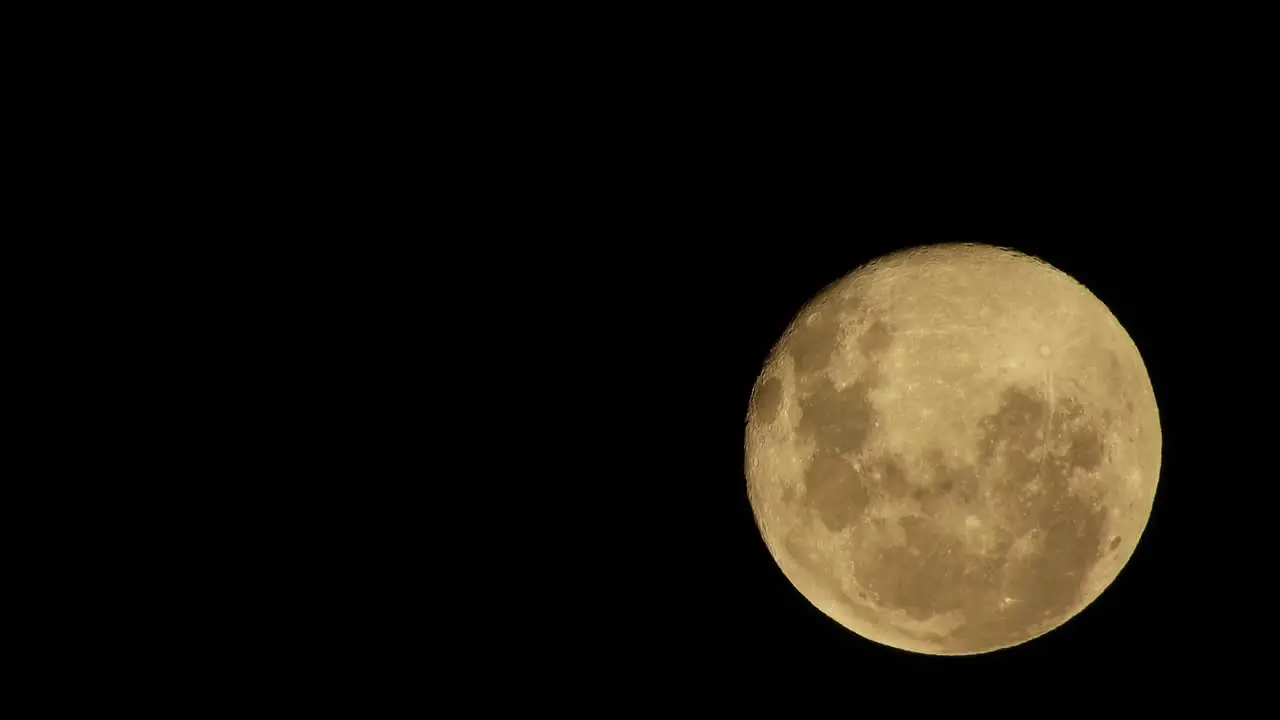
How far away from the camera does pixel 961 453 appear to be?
432 centimetres

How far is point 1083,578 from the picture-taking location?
15.1 ft

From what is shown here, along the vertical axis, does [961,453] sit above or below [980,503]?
above

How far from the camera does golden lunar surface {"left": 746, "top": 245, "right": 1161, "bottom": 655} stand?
14.3 ft

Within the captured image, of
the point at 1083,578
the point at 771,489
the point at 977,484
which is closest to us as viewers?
the point at 977,484

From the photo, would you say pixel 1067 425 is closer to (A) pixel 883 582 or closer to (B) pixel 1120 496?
(B) pixel 1120 496

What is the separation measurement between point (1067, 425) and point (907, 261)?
113cm

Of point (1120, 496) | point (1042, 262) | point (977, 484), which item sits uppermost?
point (1042, 262)

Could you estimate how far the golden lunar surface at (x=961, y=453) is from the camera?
4.36 m

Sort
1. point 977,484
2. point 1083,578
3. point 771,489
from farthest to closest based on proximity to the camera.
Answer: point 771,489 < point 1083,578 < point 977,484

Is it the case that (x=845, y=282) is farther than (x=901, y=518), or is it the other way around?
(x=845, y=282)

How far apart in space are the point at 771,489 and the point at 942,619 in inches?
39.7

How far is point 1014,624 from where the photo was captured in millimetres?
4664

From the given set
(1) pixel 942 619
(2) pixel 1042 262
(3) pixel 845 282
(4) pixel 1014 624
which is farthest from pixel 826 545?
(2) pixel 1042 262

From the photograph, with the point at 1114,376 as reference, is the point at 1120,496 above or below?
below
